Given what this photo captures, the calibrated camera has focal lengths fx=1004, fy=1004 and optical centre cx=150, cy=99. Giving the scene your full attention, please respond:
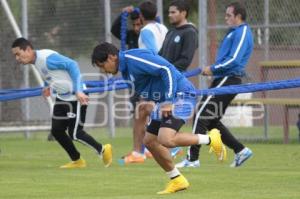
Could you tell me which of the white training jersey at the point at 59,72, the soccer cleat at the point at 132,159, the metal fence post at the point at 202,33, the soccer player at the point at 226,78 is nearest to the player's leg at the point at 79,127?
the white training jersey at the point at 59,72

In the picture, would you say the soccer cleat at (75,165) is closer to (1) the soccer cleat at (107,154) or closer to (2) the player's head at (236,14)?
(1) the soccer cleat at (107,154)

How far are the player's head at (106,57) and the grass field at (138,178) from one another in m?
1.26

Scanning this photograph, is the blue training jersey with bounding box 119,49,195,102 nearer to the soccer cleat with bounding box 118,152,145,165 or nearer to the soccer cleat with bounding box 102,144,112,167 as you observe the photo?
the soccer cleat with bounding box 102,144,112,167

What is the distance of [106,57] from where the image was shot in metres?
9.94

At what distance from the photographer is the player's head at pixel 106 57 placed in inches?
390

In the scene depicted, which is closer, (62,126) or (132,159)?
(62,126)

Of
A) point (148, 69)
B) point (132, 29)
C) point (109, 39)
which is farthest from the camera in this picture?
point (109, 39)

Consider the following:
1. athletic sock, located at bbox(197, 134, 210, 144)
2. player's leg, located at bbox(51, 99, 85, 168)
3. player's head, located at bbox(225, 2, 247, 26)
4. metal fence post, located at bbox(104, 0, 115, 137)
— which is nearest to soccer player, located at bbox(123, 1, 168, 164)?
player's leg, located at bbox(51, 99, 85, 168)

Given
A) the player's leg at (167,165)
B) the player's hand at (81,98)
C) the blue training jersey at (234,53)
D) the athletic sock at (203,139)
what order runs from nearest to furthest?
the player's leg at (167,165) < the athletic sock at (203,139) < the player's hand at (81,98) < the blue training jersey at (234,53)

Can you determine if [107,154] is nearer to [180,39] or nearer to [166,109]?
[180,39]

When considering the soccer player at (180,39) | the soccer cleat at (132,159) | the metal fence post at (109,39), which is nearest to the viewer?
the soccer player at (180,39)

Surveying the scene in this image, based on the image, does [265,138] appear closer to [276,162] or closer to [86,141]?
[276,162]

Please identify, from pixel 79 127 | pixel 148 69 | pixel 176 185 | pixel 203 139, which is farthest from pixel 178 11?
pixel 176 185

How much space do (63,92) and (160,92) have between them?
340 centimetres
